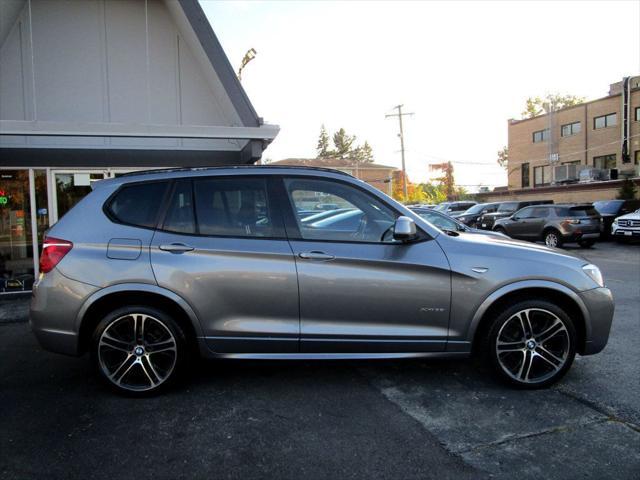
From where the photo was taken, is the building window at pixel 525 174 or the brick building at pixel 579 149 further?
the building window at pixel 525 174

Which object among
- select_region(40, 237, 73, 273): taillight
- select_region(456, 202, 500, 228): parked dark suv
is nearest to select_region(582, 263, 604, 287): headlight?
select_region(40, 237, 73, 273): taillight

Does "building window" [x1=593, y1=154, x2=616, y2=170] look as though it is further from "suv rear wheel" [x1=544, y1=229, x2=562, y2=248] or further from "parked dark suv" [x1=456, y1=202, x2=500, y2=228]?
"suv rear wheel" [x1=544, y1=229, x2=562, y2=248]

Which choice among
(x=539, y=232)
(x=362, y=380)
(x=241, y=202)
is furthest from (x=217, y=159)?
(x=539, y=232)

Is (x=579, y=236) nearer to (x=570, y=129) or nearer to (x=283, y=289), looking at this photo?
(x=283, y=289)

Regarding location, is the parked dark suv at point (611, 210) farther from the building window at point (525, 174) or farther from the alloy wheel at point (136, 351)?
the building window at point (525, 174)

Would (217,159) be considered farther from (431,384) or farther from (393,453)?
(393,453)

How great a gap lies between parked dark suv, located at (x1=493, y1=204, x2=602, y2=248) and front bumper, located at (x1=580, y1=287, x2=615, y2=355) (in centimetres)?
1212

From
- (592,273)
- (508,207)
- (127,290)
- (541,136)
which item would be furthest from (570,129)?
(127,290)

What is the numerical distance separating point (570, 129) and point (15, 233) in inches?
1482

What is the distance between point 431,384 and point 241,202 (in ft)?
7.16

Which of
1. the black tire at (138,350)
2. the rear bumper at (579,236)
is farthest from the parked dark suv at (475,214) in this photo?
the black tire at (138,350)

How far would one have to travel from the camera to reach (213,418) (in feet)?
11.4

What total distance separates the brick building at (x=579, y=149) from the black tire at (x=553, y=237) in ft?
35.9

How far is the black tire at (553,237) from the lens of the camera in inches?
638
